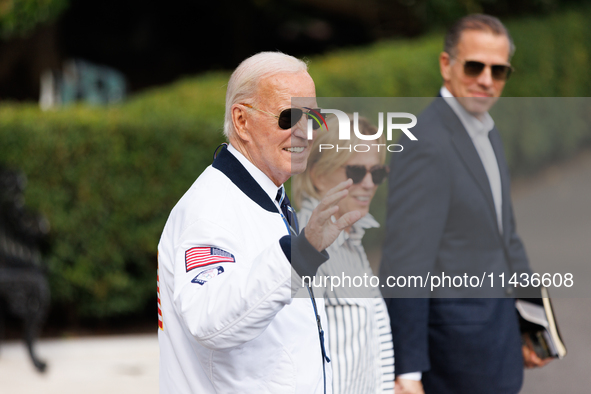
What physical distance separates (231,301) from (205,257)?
0.14 m

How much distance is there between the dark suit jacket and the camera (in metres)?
2.10

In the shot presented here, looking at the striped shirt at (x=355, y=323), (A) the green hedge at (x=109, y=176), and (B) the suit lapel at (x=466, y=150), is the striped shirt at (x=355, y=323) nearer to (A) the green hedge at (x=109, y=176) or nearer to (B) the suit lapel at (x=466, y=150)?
(B) the suit lapel at (x=466, y=150)

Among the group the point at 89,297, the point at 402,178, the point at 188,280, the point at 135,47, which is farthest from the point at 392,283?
the point at 135,47

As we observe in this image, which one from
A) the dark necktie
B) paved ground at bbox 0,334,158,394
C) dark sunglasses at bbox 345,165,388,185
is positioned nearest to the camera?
the dark necktie

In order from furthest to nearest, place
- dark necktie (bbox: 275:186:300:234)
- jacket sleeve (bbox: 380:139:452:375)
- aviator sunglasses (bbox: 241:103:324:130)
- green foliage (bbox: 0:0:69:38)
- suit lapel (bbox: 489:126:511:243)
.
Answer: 1. green foliage (bbox: 0:0:69:38)
2. suit lapel (bbox: 489:126:511:243)
3. jacket sleeve (bbox: 380:139:452:375)
4. dark necktie (bbox: 275:186:300:234)
5. aviator sunglasses (bbox: 241:103:324:130)

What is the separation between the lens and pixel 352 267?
1.98m

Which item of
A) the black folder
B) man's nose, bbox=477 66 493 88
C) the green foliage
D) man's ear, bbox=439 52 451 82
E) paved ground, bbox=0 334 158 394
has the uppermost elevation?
the green foliage

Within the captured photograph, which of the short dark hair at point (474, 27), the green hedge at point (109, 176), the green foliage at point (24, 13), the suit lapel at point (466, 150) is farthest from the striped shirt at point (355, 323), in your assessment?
the green foliage at point (24, 13)

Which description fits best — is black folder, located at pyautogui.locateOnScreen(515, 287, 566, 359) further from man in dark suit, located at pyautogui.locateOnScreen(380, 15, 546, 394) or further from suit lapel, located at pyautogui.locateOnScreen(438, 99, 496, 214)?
suit lapel, located at pyautogui.locateOnScreen(438, 99, 496, 214)

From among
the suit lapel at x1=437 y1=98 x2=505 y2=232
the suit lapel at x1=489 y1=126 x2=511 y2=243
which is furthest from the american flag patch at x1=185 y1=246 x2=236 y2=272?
the suit lapel at x1=489 y1=126 x2=511 y2=243

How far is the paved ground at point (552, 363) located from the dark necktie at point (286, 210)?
0.78 meters

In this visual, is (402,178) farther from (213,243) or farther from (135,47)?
(135,47)

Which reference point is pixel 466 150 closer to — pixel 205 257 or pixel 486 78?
pixel 486 78

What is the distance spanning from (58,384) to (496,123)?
11.7ft
